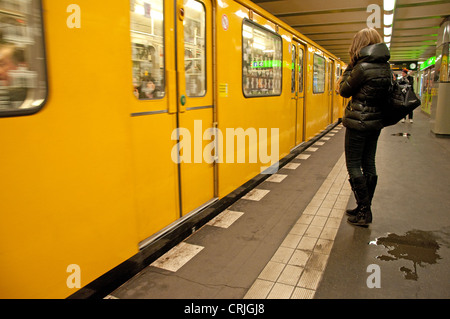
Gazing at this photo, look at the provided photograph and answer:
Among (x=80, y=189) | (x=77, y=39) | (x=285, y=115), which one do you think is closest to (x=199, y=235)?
(x=80, y=189)

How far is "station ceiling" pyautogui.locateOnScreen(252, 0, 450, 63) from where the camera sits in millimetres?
7059

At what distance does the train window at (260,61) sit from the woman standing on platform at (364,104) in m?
1.41

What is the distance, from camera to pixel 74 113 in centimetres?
188

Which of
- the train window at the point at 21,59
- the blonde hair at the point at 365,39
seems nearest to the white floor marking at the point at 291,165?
the blonde hair at the point at 365,39

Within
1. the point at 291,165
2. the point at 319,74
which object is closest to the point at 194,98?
the point at 291,165

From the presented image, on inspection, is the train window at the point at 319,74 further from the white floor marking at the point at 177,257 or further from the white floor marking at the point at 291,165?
the white floor marking at the point at 177,257

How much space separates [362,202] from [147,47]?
244cm

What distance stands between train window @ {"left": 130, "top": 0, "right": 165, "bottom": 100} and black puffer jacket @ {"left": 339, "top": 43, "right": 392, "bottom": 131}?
1.71 metres

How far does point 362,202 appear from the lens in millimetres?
3260

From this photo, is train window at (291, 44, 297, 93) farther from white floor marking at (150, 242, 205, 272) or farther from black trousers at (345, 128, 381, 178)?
white floor marking at (150, 242, 205, 272)

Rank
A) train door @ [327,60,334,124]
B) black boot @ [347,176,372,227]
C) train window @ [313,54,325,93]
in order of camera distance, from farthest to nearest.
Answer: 1. train door @ [327,60,334,124]
2. train window @ [313,54,325,93]
3. black boot @ [347,176,372,227]

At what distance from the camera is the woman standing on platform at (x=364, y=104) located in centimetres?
289

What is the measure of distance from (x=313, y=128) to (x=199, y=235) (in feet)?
21.0

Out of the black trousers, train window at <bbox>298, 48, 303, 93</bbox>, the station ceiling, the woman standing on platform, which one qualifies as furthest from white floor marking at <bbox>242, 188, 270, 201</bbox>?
the station ceiling
